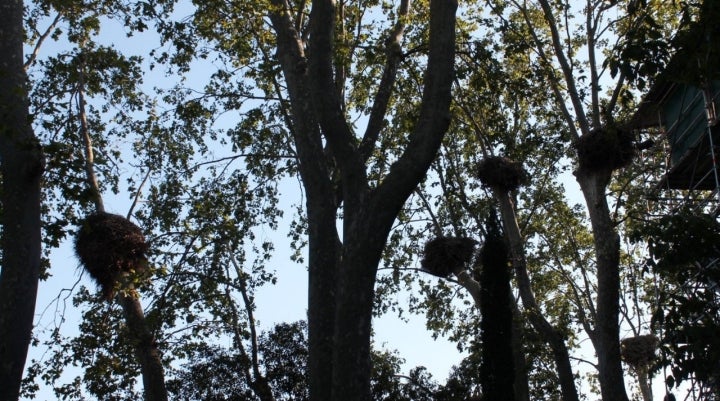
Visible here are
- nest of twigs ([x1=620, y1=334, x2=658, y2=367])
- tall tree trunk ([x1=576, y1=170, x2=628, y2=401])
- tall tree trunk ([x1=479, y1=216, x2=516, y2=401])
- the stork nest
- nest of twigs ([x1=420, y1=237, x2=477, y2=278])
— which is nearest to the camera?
tall tree trunk ([x1=576, y1=170, x2=628, y2=401])

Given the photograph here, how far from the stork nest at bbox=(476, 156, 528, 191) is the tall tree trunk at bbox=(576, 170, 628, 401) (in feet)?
4.86

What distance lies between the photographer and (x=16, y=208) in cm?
859

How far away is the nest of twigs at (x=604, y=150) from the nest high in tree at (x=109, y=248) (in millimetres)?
6647

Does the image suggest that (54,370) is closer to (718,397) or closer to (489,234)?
(489,234)

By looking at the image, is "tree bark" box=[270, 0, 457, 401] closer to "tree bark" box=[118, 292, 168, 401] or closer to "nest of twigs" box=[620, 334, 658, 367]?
"tree bark" box=[118, 292, 168, 401]

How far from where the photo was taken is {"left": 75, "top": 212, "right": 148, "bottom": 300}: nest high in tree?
1205cm

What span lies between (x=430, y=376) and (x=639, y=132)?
558 centimetres

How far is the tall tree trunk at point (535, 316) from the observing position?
14008mm

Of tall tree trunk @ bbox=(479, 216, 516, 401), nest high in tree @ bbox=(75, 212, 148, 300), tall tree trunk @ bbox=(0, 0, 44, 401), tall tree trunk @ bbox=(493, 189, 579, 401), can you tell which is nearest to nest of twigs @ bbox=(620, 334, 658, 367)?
tall tree trunk @ bbox=(493, 189, 579, 401)

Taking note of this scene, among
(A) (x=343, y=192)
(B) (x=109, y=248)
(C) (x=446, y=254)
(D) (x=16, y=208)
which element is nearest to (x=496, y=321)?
(C) (x=446, y=254)

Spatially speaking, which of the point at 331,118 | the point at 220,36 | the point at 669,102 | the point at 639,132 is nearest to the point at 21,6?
the point at 331,118

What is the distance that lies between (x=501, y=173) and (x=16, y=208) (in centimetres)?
812

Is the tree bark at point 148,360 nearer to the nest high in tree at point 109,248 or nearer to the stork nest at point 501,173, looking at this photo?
the nest high in tree at point 109,248

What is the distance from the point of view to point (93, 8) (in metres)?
13.8
